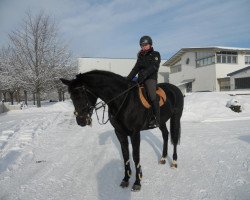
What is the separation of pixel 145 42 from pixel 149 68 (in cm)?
56

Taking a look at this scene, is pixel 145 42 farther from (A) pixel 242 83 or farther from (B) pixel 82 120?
(A) pixel 242 83

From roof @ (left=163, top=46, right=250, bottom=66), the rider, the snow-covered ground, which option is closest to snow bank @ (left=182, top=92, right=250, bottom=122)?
the snow-covered ground

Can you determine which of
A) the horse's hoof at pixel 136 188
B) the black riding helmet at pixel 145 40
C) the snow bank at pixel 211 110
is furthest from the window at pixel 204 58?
the horse's hoof at pixel 136 188

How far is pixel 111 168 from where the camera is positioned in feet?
20.5

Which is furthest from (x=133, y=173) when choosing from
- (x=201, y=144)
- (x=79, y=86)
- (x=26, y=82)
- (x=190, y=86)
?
(x=190, y=86)

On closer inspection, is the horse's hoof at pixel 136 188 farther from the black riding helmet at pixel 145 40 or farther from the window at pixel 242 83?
the window at pixel 242 83

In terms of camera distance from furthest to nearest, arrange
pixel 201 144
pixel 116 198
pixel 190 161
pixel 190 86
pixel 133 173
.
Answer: pixel 190 86
pixel 201 144
pixel 190 161
pixel 133 173
pixel 116 198

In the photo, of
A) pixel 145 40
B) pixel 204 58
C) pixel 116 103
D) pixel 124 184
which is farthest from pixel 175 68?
pixel 124 184

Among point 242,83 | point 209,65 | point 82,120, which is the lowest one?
point 82,120

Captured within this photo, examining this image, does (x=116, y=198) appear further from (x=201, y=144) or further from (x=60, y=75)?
(x=60, y=75)

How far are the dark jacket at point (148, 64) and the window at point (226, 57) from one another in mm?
32892

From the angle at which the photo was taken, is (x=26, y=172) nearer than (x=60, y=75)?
Yes

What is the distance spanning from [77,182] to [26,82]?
2801 centimetres

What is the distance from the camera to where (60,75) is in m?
32.6
